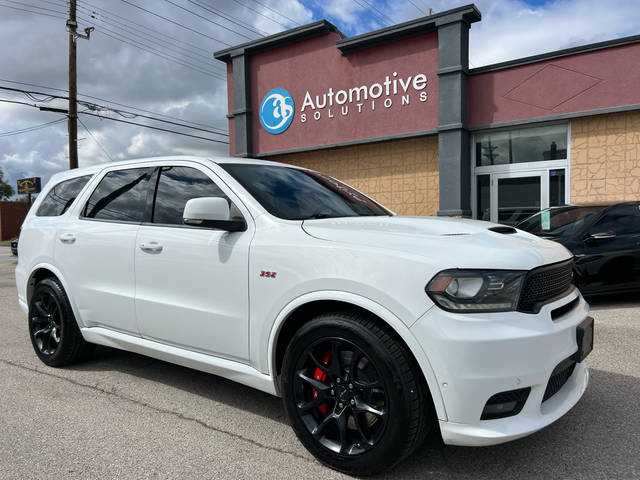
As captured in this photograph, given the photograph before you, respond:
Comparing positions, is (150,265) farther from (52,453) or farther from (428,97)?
(428,97)

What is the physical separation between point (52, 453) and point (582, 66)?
12.2 metres

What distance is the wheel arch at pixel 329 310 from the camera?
7.55 ft

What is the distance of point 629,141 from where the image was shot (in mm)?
10898

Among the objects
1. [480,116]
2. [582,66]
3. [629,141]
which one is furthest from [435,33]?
[629,141]

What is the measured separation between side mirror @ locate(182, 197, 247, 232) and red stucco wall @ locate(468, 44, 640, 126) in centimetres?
1062

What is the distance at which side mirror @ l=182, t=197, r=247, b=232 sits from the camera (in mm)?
2908

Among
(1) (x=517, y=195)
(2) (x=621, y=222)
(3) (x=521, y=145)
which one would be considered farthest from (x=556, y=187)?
(2) (x=621, y=222)

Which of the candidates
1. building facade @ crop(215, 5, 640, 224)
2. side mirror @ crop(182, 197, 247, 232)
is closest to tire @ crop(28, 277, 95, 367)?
side mirror @ crop(182, 197, 247, 232)

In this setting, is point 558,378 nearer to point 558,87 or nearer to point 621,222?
point 621,222

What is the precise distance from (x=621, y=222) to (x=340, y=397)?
236 inches

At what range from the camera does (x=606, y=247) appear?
6676mm

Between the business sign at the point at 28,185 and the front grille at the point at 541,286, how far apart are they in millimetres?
44731

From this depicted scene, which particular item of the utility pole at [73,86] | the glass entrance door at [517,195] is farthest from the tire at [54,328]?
the utility pole at [73,86]

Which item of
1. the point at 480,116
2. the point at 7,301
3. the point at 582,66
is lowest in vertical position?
the point at 7,301
